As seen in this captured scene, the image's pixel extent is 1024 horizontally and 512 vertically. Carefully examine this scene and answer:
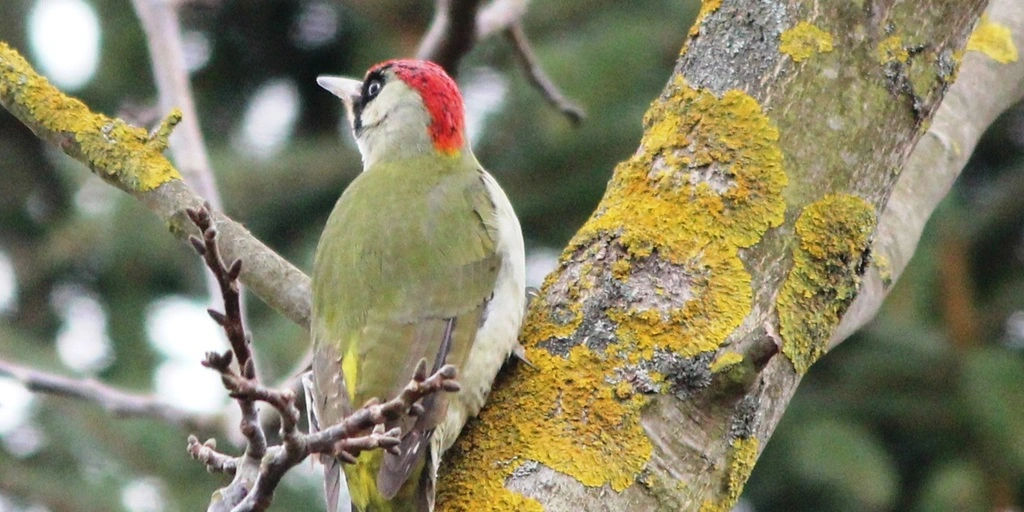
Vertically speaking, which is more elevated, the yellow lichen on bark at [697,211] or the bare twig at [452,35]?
the bare twig at [452,35]

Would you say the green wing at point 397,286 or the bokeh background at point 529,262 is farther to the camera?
the bokeh background at point 529,262

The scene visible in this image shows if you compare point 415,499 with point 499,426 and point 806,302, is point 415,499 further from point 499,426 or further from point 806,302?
point 806,302

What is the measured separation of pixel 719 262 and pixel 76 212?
6.17 metres

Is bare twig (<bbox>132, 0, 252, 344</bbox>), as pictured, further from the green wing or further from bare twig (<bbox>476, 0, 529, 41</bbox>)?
bare twig (<bbox>476, 0, 529, 41</bbox>)

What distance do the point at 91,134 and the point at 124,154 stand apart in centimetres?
11

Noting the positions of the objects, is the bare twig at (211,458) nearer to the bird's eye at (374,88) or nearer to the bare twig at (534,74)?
the bird's eye at (374,88)

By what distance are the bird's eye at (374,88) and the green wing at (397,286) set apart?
2.24 ft

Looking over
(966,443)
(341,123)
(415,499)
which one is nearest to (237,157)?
(341,123)

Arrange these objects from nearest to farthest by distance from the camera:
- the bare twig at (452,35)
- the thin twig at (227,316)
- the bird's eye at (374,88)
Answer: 1. the thin twig at (227,316)
2. the bare twig at (452,35)
3. the bird's eye at (374,88)

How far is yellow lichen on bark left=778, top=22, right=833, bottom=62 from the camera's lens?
2912mm

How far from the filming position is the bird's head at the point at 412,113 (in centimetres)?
431

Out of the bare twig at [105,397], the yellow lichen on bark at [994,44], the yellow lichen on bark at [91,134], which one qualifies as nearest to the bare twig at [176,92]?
the bare twig at [105,397]

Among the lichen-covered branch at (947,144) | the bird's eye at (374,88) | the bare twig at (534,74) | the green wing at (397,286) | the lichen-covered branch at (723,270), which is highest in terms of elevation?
the bird's eye at (374,88)

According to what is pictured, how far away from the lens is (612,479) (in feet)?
8.86
